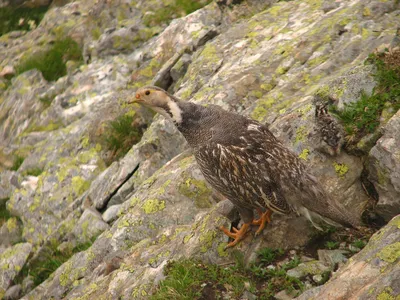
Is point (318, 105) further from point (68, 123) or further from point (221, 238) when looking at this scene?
point (68, 123)

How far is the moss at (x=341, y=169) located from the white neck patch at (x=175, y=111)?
93.6 inches

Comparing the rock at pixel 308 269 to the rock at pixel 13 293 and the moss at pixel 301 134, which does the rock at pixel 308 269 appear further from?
the rock at pixel 13 293

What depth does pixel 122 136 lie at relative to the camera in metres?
11.7

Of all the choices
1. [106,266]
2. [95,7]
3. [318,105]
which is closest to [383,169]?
[318,105]

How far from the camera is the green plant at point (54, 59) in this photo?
619 inches

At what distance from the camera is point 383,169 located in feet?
20.7

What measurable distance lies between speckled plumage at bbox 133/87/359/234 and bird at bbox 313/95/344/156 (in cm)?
72

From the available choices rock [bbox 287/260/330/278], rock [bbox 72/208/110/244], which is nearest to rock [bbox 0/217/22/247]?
rock [bbox 72/208/110/244]

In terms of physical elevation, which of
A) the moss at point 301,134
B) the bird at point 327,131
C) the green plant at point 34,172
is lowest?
the green plant at point 34,172

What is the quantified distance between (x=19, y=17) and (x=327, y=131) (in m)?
16.6

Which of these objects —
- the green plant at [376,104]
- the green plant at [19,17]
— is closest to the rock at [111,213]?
the green plant at [376,104]

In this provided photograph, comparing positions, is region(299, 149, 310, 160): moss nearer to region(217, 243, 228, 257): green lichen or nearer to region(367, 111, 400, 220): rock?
region(367, 111, 400, 220): rock

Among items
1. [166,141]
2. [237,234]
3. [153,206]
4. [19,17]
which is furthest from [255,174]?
[19,17]

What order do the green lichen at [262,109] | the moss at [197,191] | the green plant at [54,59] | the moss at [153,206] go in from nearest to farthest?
the moss at [197,191] < the moss at [153,206] < the green lichen at [262,109] < the green plant at [54,59]
